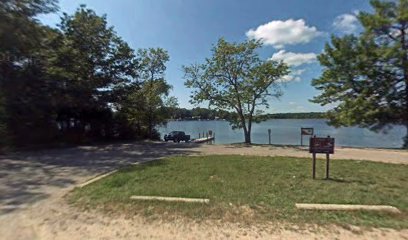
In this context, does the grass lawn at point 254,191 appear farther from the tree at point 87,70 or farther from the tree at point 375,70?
the tree at point 87,70

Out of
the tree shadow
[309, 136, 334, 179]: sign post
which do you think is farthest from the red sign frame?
the tree shadow

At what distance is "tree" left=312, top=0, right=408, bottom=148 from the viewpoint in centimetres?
1727

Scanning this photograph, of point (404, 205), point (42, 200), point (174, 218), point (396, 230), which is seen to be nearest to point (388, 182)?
point (404, 205)

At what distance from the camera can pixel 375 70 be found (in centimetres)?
1780

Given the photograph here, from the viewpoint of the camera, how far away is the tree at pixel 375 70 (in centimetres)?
1727

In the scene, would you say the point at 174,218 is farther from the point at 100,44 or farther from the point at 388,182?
the point at 100,44

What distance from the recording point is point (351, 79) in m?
18.8

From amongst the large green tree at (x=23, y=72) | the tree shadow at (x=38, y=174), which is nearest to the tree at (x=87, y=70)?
the large green tree at (x=23, y=72)

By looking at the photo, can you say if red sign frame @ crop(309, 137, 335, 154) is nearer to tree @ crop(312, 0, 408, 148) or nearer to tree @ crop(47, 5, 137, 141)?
tree @ crop(312, 0, 408, 148)

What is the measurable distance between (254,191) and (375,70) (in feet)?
Result: 46.7

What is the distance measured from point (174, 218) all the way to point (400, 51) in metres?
16.3

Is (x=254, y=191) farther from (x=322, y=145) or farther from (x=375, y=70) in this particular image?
(x=375, y=70)

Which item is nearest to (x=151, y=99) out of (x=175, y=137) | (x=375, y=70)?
(x=175, y=137)

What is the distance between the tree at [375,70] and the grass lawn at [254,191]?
9159mm
